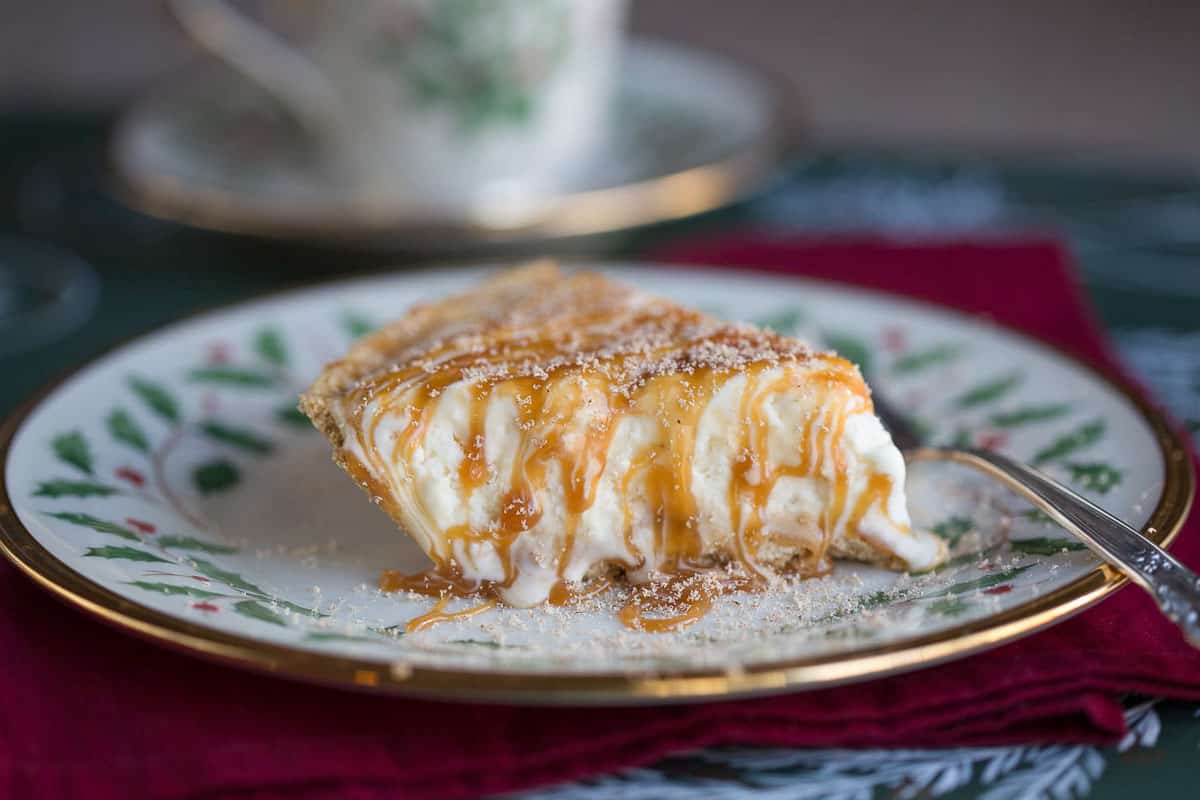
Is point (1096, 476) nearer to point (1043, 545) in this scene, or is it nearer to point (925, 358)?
point (1043, 545)

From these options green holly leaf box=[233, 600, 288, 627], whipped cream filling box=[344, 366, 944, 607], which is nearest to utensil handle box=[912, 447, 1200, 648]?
whipped cream filling box=[344, 366, 944, 607]

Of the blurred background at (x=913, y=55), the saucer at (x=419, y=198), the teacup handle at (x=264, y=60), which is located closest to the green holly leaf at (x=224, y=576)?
the saucer at (x=419, y=198)

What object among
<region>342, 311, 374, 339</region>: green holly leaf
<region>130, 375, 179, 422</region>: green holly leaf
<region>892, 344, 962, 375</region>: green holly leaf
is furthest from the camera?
<region>342, 311, 374, 339</region>: green holly leaf

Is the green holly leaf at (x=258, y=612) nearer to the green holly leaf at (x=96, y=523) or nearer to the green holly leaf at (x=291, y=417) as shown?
the green holly leaf at (x=96, y=523)

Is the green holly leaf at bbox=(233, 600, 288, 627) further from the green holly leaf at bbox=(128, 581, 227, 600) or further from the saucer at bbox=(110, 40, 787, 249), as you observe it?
the saucer at bbox=(110, 40, 787, 249)

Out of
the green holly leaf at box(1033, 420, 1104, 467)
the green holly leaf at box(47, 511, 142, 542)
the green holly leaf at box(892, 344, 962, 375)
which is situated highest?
the green holly leaf at box(1033, 420, 1104, 467)

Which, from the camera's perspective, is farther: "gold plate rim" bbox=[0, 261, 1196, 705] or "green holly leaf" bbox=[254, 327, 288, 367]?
"green holly leaf" bbox=[254, 327, 288, 367]
